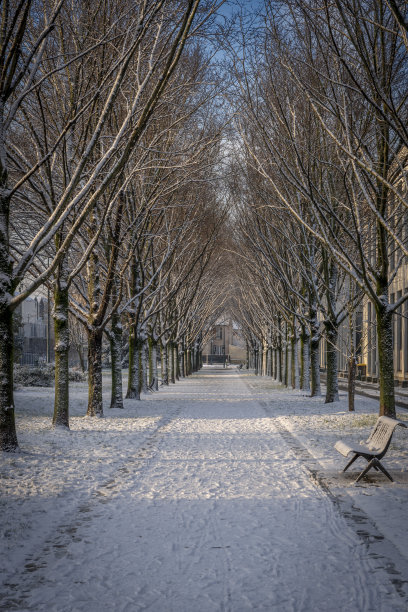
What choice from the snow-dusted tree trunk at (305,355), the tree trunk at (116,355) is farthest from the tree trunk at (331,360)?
the tree trunk at (116,355)

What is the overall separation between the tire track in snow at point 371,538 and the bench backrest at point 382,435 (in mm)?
851

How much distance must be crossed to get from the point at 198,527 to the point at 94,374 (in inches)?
407

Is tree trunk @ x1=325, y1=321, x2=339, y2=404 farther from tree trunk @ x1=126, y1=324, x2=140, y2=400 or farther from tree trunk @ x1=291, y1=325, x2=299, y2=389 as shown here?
tree trunk @ x1=291, y1=325, x2=299, y2=389

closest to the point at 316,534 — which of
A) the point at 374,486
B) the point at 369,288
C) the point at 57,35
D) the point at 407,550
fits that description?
the point at 407,550

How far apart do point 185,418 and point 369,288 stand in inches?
268

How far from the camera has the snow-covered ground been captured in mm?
4191

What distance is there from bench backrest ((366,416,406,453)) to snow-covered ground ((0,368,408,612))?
43cm

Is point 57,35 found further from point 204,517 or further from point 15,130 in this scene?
point 204,517

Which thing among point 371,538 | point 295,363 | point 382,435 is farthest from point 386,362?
point 295,363

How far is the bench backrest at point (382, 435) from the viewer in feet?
25.0

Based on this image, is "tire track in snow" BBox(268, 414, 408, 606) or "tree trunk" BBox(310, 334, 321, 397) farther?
"tree trunk" BBox(310, 334, 321, 397)

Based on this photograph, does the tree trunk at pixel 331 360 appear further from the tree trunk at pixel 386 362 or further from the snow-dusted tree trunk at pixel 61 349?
the snow-dusted tree trunk at pixel 61 349

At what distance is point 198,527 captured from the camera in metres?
5.85

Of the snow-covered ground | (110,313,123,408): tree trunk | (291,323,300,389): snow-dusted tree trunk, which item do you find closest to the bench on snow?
the snow-covered ground
